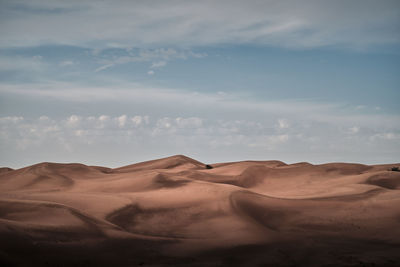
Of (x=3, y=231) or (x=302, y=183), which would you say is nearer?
(x=3, y=231)

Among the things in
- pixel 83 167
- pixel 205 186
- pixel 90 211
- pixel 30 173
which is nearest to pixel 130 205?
pixel 90 211

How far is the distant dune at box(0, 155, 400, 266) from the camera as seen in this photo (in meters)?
14.9

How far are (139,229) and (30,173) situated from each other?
28.7 m

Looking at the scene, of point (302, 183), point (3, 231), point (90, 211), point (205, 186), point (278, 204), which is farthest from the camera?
point (302, 183)

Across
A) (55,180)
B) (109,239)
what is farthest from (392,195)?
(55,180)

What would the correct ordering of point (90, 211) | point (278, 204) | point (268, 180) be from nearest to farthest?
point (90, 211)
point (278, 204)
point (268, 180)

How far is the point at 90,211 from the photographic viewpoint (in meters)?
23.1

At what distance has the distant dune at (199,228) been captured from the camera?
49.0ft

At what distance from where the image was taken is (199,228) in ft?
67.7

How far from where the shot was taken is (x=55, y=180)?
1656 inches

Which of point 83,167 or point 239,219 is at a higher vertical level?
point 83,167

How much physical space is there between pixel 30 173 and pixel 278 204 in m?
30.9

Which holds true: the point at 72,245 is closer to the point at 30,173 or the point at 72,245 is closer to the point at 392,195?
the point at 392,195

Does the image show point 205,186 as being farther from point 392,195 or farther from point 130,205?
point 392,195
